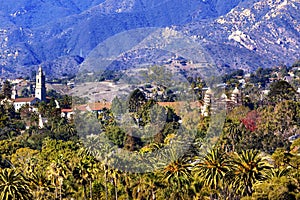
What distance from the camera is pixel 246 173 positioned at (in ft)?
113

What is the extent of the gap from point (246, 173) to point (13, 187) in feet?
38.9

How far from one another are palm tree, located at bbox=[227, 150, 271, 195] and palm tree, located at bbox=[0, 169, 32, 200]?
413 inches

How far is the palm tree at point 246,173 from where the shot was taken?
34062mm

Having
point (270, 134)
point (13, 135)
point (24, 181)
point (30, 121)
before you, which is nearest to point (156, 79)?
point (24, 181)

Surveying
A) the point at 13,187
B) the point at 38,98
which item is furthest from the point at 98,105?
the point at 38,98

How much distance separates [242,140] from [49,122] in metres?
25.4

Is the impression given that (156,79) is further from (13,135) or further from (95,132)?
(13,135)

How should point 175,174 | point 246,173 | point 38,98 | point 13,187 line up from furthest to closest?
point 38,98 < point 13,187 < point 175,174 < point 246,173

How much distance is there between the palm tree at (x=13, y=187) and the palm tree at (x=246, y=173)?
1050cm

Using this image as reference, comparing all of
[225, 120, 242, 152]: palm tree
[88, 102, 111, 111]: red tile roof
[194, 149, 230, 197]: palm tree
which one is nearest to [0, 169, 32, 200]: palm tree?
[88, 102, 111, 111]: red tile roof

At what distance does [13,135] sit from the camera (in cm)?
7000

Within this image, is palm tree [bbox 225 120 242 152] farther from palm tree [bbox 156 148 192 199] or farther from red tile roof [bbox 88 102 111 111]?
red tile roof [bbox 88 102 111 111]

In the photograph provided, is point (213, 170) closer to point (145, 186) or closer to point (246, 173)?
point (246, 173)

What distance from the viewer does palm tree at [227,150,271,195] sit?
34.1 m
